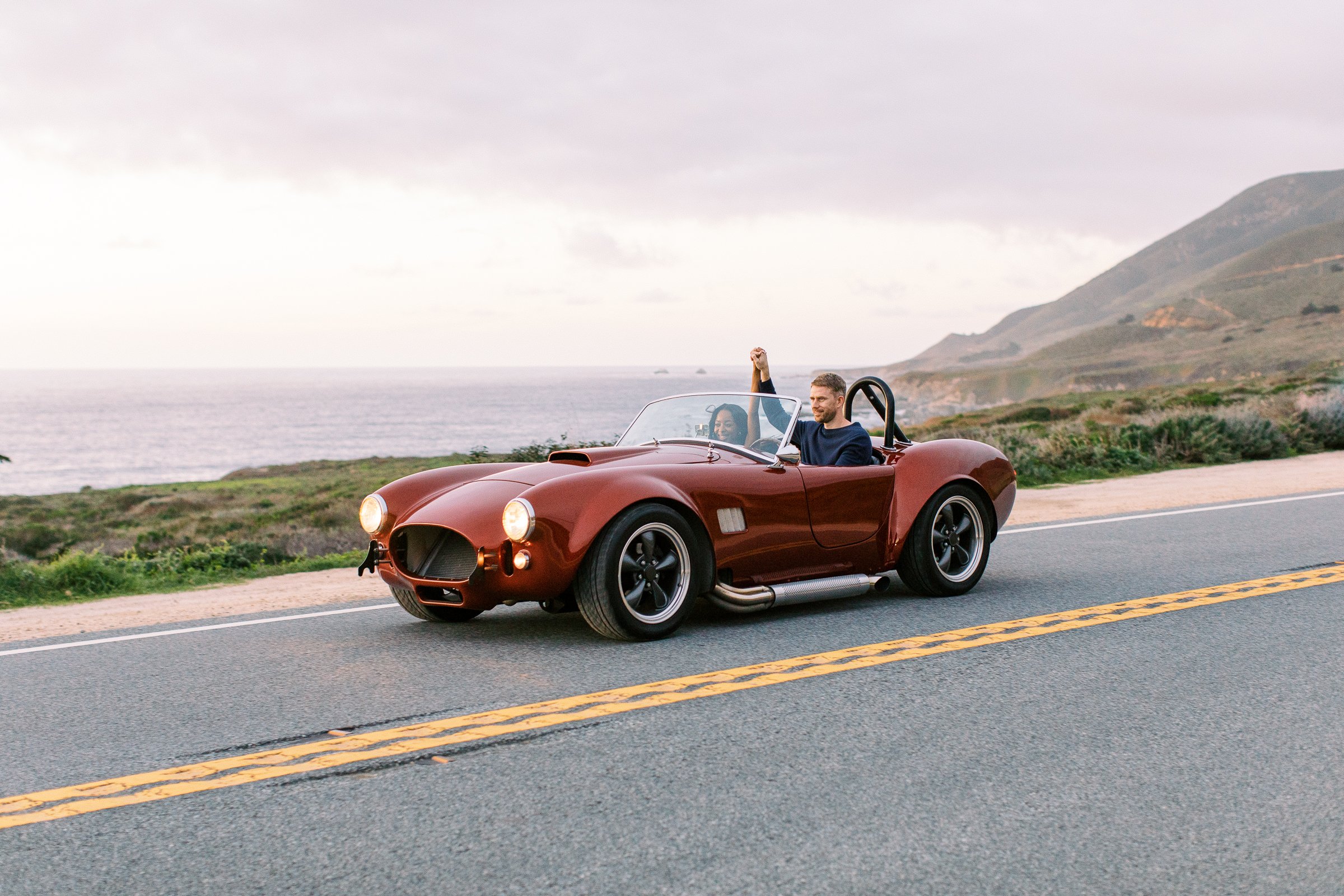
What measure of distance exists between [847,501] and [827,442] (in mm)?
461

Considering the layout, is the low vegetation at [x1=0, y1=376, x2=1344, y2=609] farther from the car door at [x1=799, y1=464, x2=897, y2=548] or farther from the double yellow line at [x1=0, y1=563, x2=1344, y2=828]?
the double yellow line at [x1=0, y1=563, x2=1344, y2=828]

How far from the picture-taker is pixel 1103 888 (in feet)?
10.2

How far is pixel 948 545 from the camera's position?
7551mm

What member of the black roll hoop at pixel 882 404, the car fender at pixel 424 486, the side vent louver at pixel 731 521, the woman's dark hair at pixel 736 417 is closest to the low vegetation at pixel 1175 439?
the black roll hoop at pixel 882 404

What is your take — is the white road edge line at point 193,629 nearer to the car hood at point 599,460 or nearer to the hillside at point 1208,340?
the car hood at point 599,460

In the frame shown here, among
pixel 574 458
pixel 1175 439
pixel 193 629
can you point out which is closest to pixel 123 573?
pixel 193 629

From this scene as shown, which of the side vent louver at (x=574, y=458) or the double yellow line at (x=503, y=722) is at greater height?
the side vent louver at (x=574, y=458)

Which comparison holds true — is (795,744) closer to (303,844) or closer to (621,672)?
(621,672)

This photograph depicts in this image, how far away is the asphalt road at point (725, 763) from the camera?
3.24 metres

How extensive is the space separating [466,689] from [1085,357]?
148 metres

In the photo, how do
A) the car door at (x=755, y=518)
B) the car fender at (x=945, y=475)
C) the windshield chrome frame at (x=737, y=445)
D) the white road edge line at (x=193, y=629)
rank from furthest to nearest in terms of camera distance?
1. the car fender at (x=945, y=475)
2. the windshield chrome frame at (x=737, y=445)
3. the white road edge line at (x=193, y=629)
4. the car door at (x=755, y=518)

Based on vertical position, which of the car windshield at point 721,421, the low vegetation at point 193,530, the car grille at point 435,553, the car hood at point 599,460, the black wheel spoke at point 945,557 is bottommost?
the low vegetation at point 193,530

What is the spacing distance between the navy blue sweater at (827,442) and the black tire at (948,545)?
0.56 m

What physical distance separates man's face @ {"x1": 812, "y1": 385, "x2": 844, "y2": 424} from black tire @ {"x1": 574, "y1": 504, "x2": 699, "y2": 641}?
5.14 feet
